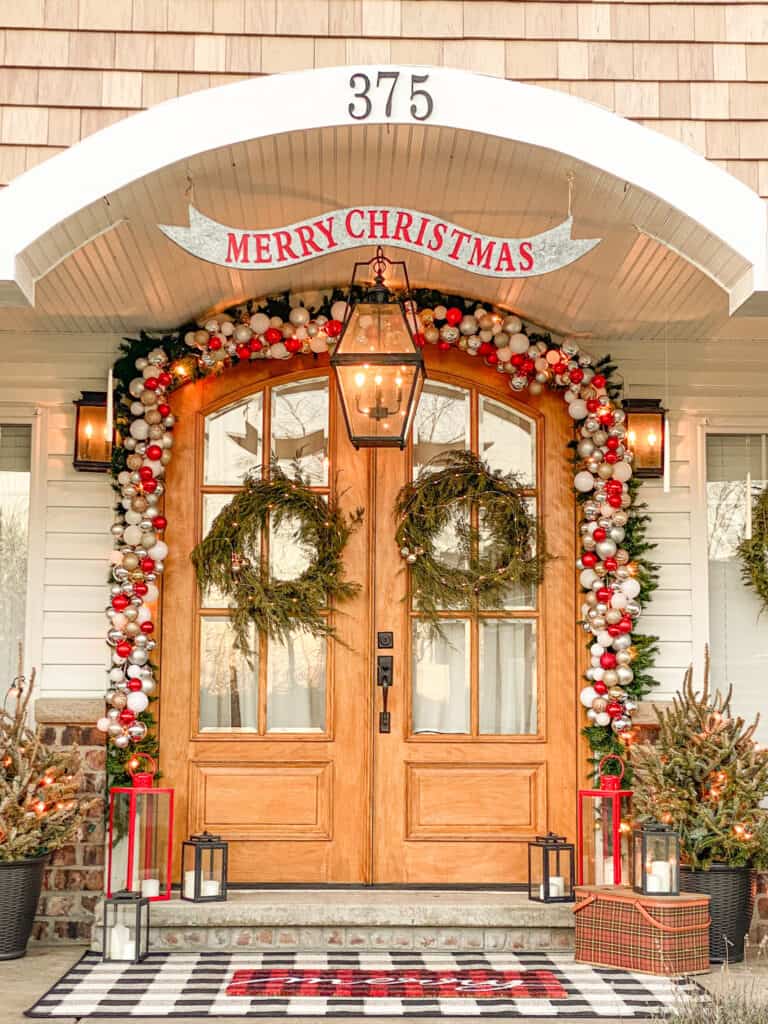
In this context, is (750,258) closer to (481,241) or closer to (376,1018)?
(481,241)

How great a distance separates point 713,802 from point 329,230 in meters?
3.01

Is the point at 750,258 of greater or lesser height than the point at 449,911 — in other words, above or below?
above

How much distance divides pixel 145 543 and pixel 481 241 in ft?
8.05

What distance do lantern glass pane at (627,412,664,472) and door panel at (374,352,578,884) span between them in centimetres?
34

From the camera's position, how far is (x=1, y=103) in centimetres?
513

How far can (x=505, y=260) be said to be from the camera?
4867mm

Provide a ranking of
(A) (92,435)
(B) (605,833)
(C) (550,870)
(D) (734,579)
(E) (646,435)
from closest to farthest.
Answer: (C) (550,870)
(B) (605,833)
(A) (92,435)
(E) (646,435)
(D) (734,579)

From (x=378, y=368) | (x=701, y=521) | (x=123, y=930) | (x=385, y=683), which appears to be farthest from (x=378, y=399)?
(x=123, y=930)

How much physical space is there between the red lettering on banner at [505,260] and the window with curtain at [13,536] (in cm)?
291

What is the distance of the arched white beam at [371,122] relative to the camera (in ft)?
15.8

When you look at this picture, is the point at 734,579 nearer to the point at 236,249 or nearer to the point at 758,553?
the point at 758,553

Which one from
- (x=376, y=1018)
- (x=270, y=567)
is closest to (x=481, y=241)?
(x=270, y=567)

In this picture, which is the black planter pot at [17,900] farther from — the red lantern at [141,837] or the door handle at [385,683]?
the door handle at [385,683]

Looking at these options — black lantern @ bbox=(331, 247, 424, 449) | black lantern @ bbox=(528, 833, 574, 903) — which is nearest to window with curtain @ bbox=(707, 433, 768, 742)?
black lantern @ bbox=(528, 833, 574, 903)
